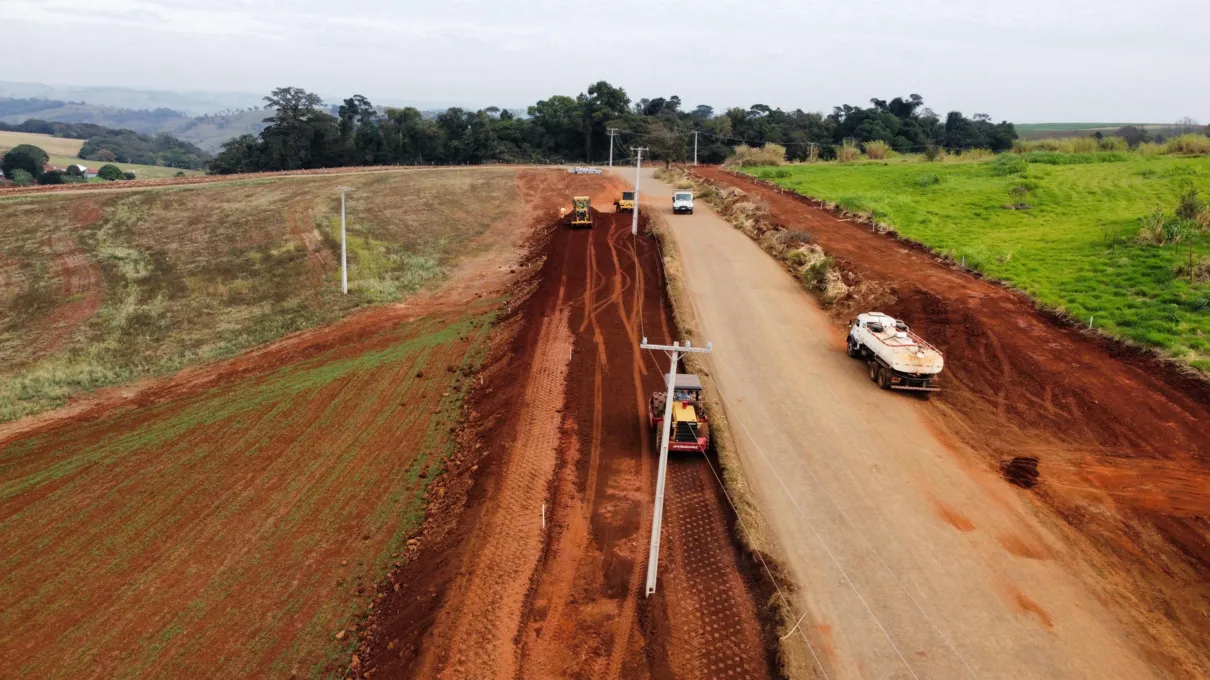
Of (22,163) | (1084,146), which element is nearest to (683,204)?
(1084,146)

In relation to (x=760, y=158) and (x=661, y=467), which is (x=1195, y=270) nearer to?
(x=661, y=467)

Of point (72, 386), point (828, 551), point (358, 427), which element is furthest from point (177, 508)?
point (828, 551)

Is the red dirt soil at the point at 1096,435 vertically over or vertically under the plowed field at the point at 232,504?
over

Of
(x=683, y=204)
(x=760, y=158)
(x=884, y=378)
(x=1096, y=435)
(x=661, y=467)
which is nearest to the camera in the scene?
(x=661, y=467)

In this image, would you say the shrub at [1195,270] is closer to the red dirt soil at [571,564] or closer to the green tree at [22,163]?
the red dirt soil at [571,564]

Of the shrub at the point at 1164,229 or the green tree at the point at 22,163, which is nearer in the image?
the shrub at the point at 1164,229

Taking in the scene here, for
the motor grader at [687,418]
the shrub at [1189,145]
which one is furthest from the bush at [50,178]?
the shrub at [1189,145]
